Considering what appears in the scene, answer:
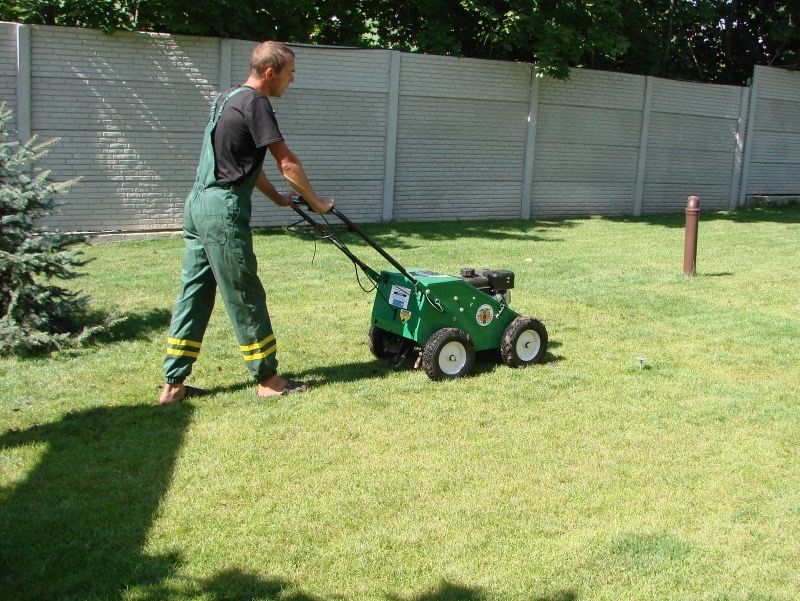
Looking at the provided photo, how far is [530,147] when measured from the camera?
17062mm

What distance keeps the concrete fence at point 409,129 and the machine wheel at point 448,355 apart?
814 centimetres

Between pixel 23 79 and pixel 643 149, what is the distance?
1174cm

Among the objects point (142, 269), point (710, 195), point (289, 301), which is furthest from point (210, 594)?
point (710, 195)

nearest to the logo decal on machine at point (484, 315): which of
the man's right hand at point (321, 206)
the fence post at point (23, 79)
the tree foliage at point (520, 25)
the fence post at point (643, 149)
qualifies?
the man's right hand at point (321, 206)

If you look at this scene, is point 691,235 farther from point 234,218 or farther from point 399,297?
point 234,218

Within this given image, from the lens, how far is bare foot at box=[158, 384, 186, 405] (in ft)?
19.0

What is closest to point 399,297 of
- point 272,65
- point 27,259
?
point 272,65

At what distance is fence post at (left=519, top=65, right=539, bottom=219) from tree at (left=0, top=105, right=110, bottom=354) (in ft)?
37.0

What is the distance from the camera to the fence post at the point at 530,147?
16938 millimetres

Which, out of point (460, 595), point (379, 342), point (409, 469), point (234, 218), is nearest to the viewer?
point (460, 595)

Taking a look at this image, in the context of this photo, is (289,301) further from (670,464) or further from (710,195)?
(710,195)

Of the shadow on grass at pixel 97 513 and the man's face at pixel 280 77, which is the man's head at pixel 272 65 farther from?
the shadow on grass at pixel 97 513

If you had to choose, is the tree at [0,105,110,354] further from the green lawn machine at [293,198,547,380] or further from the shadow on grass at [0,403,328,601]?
the green lawn machine at [293,198,547,380]

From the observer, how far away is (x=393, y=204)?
51.5 feet
